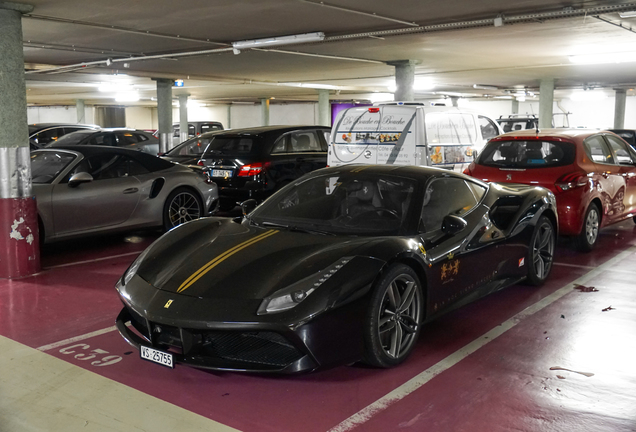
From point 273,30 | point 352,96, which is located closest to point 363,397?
point 273,30

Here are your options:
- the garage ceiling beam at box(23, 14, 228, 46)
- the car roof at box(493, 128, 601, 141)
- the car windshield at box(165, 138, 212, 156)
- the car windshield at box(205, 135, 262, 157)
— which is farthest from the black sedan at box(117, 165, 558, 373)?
the car windshield at box(165, 138, 212, 156)

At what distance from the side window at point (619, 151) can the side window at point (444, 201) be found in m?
4.26

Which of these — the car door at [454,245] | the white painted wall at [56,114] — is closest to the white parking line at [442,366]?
the car door at [454,245]

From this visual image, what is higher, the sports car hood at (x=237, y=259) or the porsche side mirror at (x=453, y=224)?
the porsche side mirror at (x=453, y=224)

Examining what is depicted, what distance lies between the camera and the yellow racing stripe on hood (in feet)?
12.8

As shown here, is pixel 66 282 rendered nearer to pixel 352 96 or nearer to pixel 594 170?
pixel 594 170

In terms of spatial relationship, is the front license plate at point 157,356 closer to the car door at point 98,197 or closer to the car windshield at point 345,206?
the car windshield at point 345,206

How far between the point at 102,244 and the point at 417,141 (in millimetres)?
4705

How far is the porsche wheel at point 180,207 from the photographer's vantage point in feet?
28.5

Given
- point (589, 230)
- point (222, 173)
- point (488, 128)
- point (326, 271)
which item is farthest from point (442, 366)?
point (488, 128)

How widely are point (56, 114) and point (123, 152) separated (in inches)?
1649

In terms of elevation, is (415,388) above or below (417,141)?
below

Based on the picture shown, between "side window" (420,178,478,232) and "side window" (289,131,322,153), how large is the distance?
6.02 m

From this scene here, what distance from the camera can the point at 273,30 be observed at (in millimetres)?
11328
